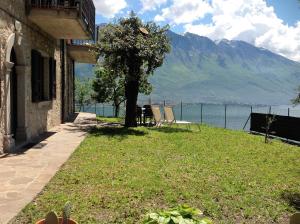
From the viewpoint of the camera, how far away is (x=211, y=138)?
1380cm

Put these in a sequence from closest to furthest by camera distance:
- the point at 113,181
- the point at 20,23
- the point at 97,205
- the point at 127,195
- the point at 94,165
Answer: the point at 97,205 < the point at 127,195 < the point at 113,181 < the point at 94,165 < the point at 20,23

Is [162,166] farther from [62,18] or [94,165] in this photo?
[62,18]

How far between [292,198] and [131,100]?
1035 cm

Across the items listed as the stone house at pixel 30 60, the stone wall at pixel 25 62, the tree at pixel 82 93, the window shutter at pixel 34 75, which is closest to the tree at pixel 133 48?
the stone house at pixel 30 60

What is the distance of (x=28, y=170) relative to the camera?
7.32 m

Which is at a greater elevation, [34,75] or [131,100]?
[34,75]

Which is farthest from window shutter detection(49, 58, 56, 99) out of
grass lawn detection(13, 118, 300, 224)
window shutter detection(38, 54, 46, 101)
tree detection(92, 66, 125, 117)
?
tree detection(92, 66, 125, 117)

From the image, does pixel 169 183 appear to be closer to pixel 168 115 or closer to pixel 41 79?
pixel 41 79

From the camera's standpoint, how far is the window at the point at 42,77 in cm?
1153

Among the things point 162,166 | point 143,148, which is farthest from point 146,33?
point 162,166

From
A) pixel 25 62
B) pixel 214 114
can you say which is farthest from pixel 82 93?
pixel 25 62

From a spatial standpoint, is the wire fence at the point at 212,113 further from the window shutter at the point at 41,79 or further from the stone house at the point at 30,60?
the window shutter at the point at 41,79

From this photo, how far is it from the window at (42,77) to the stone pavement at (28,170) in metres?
1.59

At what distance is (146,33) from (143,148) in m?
6.15
